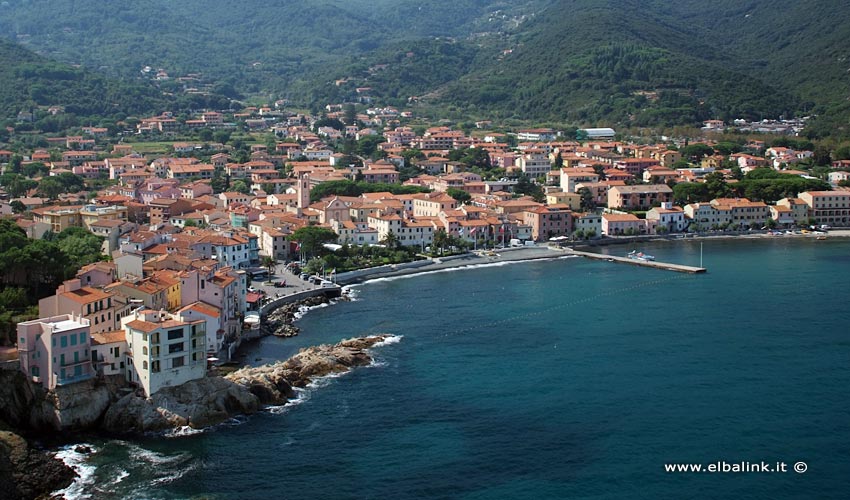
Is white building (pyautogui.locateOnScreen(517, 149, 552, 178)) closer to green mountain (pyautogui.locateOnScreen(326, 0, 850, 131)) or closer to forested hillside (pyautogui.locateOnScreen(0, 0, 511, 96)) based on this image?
green mountain (pyautogui.locateOnScreen(326, 0, 850, 131))

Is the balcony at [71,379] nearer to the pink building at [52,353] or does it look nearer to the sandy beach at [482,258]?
the pink building at [52,353]

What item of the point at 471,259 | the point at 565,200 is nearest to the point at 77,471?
the point at 471,259

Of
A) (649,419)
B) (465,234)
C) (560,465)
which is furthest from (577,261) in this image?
(560,465)

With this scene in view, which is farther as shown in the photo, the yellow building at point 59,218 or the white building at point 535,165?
the white building at point 535,165

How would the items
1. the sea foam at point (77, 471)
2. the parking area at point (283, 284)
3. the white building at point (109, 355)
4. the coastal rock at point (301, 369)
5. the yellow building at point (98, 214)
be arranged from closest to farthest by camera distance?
the sea foam at point (77, 471), the white building at point (109, 355), the coastal rock at point (301, 369), the parking area at point (283, 284), the yellow building at point (98, 214)

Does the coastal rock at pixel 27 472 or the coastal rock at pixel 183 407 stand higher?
the coastal rock at pixel 183 407

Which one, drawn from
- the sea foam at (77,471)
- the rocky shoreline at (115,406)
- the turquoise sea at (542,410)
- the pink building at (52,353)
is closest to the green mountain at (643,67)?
the turquoise sea at (542,410)

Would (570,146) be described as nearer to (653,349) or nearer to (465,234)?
(465,234)

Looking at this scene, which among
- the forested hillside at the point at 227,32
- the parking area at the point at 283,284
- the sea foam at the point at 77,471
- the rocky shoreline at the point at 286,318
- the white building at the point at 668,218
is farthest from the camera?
A: the forested hillside at the point at 227,32
